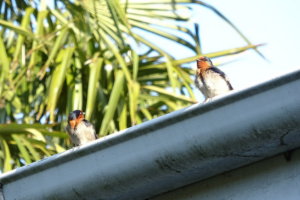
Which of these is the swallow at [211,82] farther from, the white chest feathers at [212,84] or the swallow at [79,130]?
the swallow at [79,130]

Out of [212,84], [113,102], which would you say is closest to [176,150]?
[212,84]

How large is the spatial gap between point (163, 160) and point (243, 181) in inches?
11.1

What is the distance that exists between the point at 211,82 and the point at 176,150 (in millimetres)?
1499

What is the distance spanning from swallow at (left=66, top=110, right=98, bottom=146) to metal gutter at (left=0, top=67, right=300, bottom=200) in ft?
5.96

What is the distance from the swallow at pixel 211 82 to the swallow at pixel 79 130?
105cm

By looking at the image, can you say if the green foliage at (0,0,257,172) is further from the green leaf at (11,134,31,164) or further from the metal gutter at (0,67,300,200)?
the metal gutter at (0,67,300,200)

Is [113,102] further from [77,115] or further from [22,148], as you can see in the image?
[22,148]

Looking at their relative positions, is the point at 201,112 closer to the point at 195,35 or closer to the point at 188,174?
the point at 188,174

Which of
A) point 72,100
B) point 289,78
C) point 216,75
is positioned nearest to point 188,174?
point 289,78

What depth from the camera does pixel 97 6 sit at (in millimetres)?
4875

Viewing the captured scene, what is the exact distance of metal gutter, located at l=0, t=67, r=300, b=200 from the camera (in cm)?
157

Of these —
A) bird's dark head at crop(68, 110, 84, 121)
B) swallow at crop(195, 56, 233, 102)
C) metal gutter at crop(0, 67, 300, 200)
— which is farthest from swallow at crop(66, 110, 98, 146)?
metal gutter at crop(0, 67, 300, 200)

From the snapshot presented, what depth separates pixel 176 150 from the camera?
5.77 feet

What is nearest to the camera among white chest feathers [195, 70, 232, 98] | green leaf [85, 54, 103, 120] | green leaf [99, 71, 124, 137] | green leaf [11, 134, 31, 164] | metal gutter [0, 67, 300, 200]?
metal gutter [0, 67, 300, 200]
